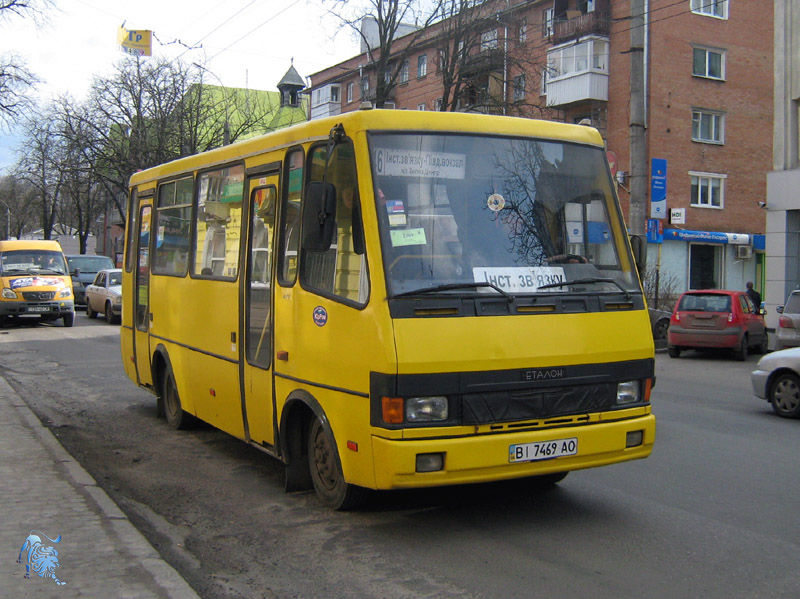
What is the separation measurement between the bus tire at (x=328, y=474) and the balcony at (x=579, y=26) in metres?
34.3

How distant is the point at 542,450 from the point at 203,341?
3886mm

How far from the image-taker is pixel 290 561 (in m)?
5.14

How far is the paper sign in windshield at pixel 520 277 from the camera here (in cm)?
553

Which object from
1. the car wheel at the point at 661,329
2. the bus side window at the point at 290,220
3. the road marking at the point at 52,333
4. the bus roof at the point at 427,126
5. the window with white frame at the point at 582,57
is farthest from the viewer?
the window with white frame at the point at 582,57

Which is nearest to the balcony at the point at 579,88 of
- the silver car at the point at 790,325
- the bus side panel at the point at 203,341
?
the silver car at the point at 790,325

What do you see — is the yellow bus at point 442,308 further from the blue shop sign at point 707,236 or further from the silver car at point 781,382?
the blue shop sign at point 707,236

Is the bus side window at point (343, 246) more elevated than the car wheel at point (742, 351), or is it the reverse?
the bus side window at point (343, 246)

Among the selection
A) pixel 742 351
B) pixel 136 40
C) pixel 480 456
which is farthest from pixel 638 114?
pixel 136 40

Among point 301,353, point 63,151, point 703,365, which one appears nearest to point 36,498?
point 301,353

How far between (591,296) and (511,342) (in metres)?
0.77

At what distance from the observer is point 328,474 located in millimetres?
6102

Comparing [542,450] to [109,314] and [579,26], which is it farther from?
[579,26]

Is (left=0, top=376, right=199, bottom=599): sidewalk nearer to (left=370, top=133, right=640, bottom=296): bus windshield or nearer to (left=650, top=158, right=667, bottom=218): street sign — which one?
(left=370, top=133, right=640, bottom=296): bus windshield

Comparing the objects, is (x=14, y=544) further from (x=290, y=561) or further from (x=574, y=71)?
(x=574, y=71)
